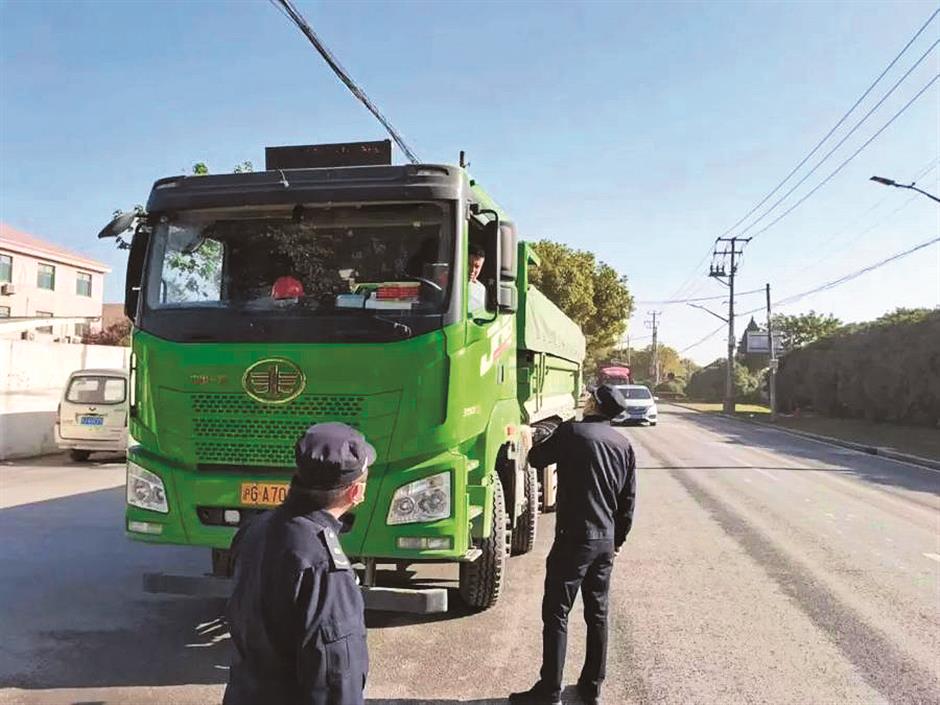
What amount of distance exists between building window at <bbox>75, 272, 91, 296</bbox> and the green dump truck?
38731 mm

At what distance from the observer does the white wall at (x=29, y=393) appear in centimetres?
1431

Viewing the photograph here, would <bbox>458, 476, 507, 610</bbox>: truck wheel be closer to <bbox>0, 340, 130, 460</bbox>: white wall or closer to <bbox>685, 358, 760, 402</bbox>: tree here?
<bbox>0, 340, 130, 460</bbox>: white wall

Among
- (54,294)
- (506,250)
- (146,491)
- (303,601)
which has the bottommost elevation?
(146,491)

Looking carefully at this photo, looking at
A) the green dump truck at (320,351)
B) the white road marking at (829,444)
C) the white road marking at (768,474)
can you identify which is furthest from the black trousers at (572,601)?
the white road marking at (829,444)

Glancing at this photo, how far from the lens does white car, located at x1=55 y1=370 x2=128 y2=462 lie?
13742 mm

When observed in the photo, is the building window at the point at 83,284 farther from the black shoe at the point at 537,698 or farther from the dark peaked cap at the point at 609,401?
the black shoe at the point at 537,698

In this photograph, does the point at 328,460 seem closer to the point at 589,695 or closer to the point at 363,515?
the point at 363,515

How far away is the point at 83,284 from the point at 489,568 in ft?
133

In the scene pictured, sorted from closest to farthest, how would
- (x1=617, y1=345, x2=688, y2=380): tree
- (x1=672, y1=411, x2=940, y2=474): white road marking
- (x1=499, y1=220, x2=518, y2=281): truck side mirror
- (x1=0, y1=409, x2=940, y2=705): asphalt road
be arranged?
(x1=0, y1=409, x2=940, y2=705): asphalt road → (x1=499, y1=220, x2=518, y2=281): truck side mirror → (x1=672, y1=411, x2=940, y2=474): white road marking → (x1=617, y1=345, x2=688, y2=380): tree

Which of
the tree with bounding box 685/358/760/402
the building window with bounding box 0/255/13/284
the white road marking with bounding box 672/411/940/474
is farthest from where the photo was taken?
the tree with bounding box 685/358/760/402

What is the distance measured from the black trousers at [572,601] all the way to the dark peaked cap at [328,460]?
7.32 feet

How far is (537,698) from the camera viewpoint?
3.98m

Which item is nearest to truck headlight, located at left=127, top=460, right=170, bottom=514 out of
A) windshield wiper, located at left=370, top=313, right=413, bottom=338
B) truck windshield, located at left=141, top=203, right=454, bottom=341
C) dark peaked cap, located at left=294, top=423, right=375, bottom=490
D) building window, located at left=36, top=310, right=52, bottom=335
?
truck windshield, located at left=141, top=203, right=454, bottom=341

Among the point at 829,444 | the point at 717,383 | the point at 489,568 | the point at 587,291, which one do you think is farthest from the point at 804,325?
the point at 489,568
